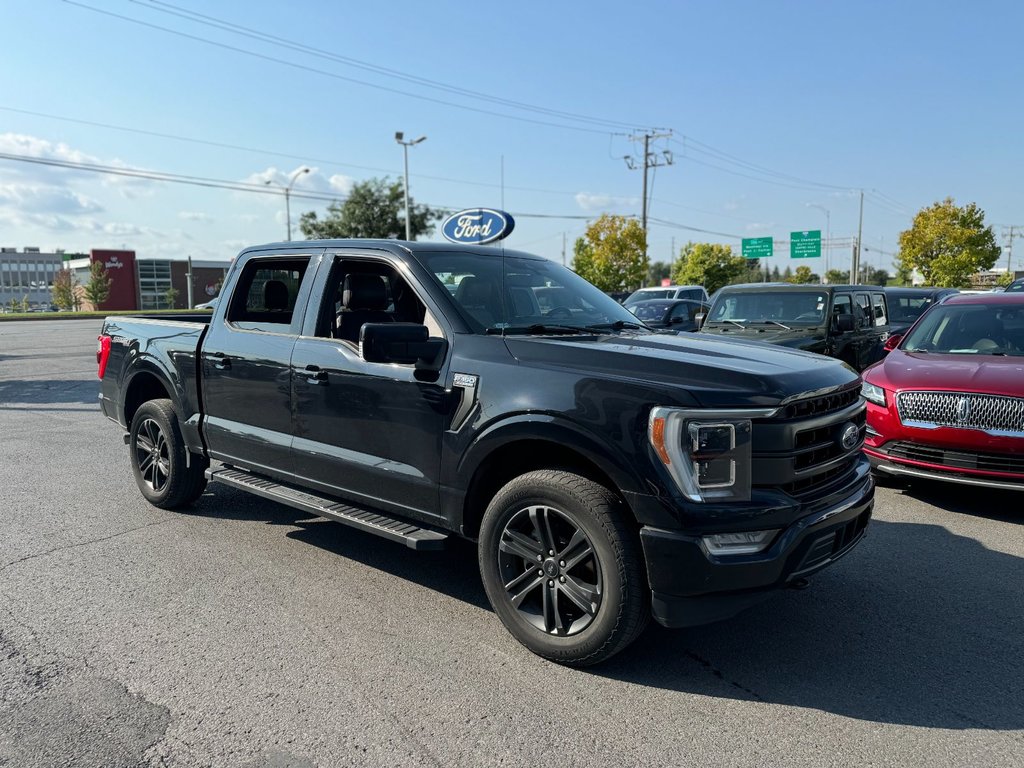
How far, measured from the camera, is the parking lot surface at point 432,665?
9.29ft

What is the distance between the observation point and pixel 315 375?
4410 mm

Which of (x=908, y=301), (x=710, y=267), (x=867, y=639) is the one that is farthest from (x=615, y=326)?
(x=710, y=267)

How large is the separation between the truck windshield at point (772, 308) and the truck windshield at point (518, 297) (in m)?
6.20

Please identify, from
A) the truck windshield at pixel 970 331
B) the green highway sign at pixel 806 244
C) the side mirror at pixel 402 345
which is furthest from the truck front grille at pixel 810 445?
the green highway sign at pixel 806 244

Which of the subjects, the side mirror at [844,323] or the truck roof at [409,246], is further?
the side mirror at [844,323]

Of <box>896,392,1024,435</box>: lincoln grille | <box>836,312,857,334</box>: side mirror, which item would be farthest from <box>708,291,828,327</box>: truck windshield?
<box>896,392,1024,435</box>: lincoln grille

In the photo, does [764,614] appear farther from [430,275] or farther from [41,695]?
[41,695]

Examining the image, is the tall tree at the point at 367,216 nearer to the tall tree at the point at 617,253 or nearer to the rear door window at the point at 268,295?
the tall tree at the point at 617,253

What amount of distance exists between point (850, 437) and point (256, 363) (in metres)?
3.47

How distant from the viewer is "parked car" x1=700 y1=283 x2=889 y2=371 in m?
9.87

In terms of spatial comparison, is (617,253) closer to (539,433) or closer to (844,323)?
(844,323)

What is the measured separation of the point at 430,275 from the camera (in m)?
4.19

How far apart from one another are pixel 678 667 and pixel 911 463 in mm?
3350

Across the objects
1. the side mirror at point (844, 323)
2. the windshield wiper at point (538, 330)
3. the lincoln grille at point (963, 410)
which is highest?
the windshield wiper at point (538, 330)
